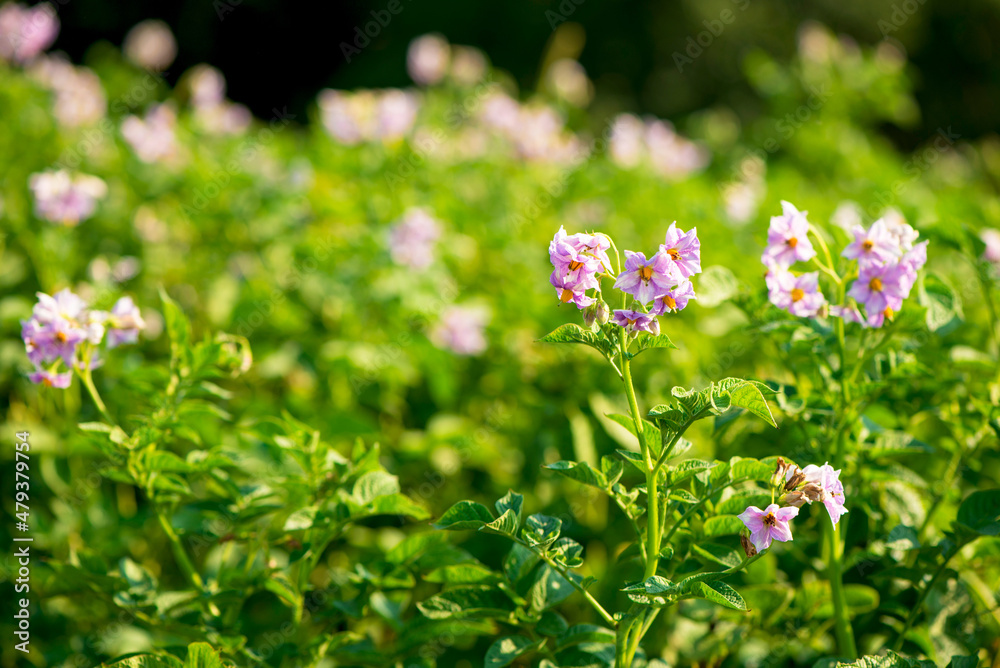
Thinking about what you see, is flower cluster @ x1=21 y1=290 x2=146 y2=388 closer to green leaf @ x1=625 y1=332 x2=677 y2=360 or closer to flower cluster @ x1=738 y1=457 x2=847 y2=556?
green leaf @ x1=625 y1=332 x2=677 y2=360

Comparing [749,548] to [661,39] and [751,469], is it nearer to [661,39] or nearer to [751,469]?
[751,469]

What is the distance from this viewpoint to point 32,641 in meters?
1.81

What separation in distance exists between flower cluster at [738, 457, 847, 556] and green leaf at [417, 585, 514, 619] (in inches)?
16.0

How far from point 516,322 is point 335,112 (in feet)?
4.59

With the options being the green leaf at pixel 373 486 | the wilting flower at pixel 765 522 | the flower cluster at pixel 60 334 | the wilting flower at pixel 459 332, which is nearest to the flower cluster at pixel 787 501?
the wilting flower at pixel 765 522

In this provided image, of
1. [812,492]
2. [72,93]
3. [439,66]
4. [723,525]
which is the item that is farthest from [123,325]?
[439,66]

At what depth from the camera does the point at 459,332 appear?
2361 mm

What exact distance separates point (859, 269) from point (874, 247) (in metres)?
0.05

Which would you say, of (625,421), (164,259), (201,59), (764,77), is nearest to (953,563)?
(625,421)

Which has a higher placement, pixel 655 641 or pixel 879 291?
pixel 879 291

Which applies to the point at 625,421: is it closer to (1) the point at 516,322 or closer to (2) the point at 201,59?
(1) the point at 516,322

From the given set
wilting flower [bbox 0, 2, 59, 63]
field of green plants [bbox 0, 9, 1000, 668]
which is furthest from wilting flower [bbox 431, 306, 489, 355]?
wilting flower [bbox 0, 2, 59, 63]

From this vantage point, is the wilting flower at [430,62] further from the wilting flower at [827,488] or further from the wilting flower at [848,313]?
the wilting flower at [827,488]

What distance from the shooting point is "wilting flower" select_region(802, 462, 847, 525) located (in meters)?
1.11
